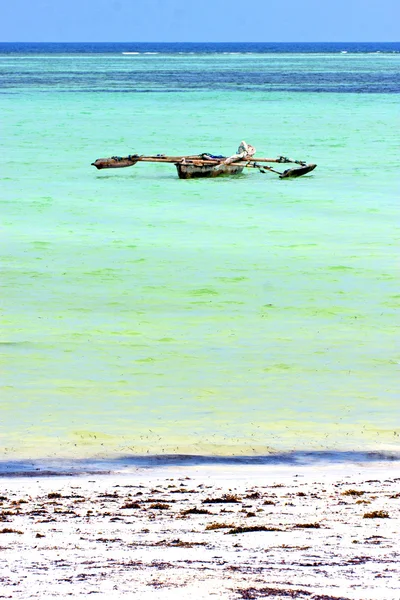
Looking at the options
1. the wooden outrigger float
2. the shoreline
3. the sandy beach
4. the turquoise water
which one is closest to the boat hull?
the wooden outrigger float

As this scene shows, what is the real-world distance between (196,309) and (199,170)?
13.3 meters

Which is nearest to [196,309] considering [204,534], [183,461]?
[183,461]

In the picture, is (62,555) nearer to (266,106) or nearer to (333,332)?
(333,332)

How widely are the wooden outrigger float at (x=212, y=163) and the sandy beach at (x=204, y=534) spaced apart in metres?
19.2

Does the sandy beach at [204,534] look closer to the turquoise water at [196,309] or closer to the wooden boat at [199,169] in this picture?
the turquoise water at [196,309]

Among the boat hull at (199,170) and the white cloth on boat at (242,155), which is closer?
the boat hull at (199,170)

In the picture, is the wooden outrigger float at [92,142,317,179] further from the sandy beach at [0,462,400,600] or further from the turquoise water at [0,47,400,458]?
the sandy beach at [0,462,400,600]

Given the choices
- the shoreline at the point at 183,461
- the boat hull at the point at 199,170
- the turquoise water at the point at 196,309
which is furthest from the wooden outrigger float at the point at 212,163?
the shoreline at the point at 183,461

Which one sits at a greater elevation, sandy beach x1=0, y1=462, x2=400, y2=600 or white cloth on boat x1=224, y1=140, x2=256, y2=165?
white cloth on boat x1=224, y1=140, x2=256, y2=165

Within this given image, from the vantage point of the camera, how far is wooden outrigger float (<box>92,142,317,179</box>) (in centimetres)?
2659

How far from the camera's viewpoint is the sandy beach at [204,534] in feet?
16.6

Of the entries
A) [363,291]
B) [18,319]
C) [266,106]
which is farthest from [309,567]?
[266,106]

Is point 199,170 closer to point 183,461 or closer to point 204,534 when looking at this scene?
point 183,461

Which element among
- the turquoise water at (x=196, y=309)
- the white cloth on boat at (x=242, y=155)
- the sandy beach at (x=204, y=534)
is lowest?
the turquoise water at (x=196, y=309)
